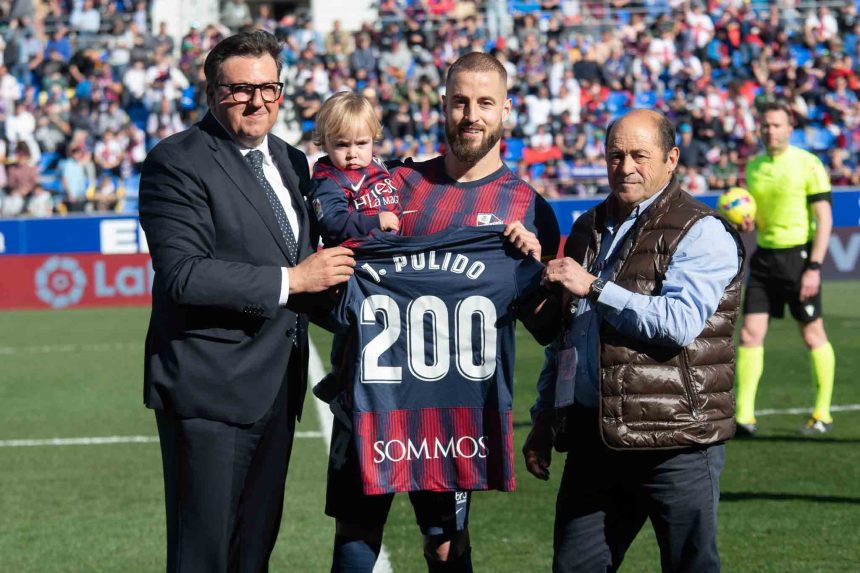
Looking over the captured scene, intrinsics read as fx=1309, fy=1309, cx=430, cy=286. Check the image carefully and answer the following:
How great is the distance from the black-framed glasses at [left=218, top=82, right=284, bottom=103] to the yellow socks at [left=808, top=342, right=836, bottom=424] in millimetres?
6057

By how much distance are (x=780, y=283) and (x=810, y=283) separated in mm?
285

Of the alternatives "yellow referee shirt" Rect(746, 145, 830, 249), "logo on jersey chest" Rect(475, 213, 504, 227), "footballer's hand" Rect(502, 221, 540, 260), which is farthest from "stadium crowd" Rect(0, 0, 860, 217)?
"footballer's hand" Rect(502, 221, 540, 260)

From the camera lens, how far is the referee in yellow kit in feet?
29.5

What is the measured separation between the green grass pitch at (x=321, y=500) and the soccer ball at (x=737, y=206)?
1542mm

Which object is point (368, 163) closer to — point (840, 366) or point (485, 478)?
Answer: point (485, 478)

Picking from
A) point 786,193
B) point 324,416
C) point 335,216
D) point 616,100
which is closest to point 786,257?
point 786,193

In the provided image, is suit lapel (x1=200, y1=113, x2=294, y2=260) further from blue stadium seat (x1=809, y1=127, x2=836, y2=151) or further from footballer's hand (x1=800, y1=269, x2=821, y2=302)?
blue stadium seat (x1=809, y1=127, x2=836, y2=151)

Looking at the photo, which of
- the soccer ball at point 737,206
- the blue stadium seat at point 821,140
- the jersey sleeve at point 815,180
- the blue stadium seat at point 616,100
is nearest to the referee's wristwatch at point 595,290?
the soccer ball at point 737,206

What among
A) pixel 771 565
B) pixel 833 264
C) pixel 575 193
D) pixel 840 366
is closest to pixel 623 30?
pixel 575 193

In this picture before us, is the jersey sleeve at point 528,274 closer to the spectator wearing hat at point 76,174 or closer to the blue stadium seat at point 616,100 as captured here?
the spectator wearing hat at point 76,174

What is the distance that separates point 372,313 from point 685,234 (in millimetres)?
1032

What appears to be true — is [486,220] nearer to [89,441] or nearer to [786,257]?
[786,257]

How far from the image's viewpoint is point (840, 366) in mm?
12445

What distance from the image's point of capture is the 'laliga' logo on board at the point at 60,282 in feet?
63.5
